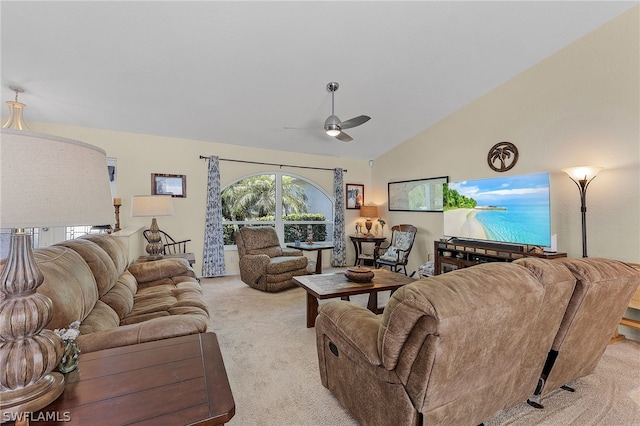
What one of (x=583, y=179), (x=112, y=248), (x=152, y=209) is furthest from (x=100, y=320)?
(x=583, y=179)

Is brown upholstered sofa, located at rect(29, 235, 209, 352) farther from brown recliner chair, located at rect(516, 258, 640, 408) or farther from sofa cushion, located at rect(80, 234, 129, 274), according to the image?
brown recliner chair, located at rect(516, 258, 640, 408)

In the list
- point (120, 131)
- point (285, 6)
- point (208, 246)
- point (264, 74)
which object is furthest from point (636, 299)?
point (120, 131)

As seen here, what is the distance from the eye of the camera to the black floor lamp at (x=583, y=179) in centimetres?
311

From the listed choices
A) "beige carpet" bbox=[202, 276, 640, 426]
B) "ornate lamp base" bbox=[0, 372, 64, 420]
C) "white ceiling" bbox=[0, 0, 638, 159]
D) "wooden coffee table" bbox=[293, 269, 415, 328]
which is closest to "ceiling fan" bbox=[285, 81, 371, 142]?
"white ceiling" bbox=[0, 0, 638, 159]

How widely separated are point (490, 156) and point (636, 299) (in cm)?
233

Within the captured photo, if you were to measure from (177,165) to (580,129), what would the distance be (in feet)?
18.6

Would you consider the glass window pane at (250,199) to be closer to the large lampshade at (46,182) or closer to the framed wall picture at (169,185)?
the framed wall picture at (169,185)

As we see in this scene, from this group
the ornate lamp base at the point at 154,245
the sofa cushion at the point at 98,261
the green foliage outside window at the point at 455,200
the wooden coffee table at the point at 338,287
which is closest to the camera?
the sofa cushion at the point at 98,261

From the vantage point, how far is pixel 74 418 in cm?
81

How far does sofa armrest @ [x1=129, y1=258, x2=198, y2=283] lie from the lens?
300cm

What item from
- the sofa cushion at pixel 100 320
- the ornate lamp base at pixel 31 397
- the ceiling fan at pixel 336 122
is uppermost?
the ceiling fan at pixel 336 122

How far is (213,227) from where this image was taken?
202 inches

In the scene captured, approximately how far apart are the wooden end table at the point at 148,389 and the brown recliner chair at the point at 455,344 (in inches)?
28.4

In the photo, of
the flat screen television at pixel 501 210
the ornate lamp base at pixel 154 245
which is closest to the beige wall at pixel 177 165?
the ornate lamp base at pixel 154 245
